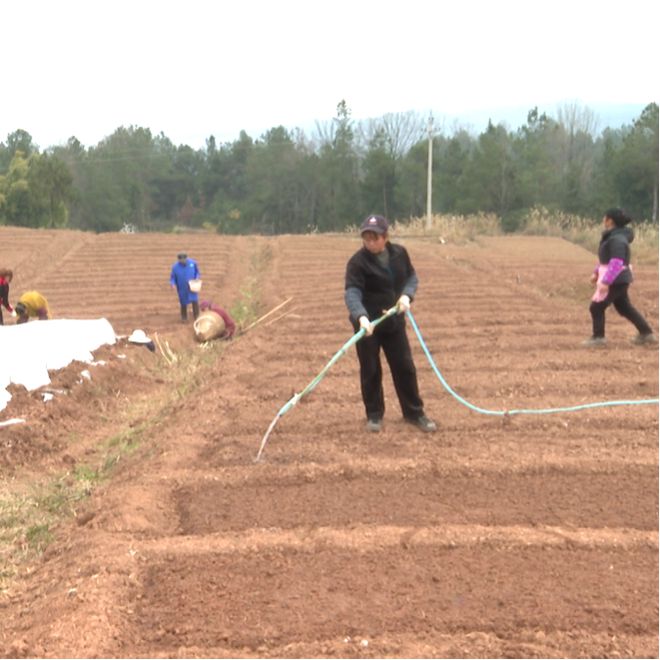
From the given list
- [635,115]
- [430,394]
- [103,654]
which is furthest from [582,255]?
[635,115]

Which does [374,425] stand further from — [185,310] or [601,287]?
[185,310]

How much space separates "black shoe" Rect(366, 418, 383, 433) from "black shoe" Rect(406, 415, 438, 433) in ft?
0.86

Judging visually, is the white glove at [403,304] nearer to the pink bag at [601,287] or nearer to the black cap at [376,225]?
the black cap at [376,225]

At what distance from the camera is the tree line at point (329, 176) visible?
4066 centimetres

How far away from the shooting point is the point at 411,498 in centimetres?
439

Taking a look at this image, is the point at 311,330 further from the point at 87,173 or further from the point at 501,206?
the point at 87,173

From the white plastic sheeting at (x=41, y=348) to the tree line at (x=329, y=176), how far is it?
104ft

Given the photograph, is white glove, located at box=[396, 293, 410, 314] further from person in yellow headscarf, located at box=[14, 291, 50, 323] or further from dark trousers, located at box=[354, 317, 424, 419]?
person in yellow headscarf, located at box=[14, 291, 50, 323]

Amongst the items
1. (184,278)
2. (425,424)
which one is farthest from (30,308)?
(425,424)

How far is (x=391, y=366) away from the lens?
5.45m

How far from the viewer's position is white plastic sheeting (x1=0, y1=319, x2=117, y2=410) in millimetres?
7199

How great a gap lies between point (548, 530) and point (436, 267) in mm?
13537

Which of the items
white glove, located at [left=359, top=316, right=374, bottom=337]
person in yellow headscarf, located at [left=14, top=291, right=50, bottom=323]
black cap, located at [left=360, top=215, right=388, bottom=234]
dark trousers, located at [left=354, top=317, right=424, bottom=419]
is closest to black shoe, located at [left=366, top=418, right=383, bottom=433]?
dark trousers, located at [left=354, top=317, right=424, bottom=419]

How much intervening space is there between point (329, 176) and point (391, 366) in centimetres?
4701
